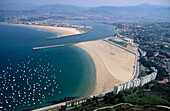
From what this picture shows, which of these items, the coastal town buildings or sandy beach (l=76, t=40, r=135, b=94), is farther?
sandy beach (l=76, t=40, r=135, b=94)

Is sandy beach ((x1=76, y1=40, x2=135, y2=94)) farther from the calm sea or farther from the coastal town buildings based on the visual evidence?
the coastal town buildings

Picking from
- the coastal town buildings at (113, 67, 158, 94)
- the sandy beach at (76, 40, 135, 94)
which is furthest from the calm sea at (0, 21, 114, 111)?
the coastal town buildings at (113, 67, 158, 94)

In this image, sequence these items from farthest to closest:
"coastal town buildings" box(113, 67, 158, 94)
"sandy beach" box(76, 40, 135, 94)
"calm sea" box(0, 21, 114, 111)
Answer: "sandy beach" box(76, 40, 135, 94) < "coastal town buildings" box(113, 67, 158, 94) < "calm sea" box(0, 21, 114, 111)

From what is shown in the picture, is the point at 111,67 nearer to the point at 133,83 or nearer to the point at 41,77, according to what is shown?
the point at 133,83

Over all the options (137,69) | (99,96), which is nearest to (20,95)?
(99,96)

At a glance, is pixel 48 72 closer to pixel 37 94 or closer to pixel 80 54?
pixel 37 94

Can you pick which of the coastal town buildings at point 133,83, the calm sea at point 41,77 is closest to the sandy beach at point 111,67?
the calm sea at point 41,77

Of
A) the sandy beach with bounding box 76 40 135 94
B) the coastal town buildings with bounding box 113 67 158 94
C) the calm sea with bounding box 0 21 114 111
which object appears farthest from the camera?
the sandy beach with bounding box 76 40 135 94

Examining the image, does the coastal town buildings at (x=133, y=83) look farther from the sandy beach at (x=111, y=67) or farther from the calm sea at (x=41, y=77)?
the calm sea at (x=41, y=77)
